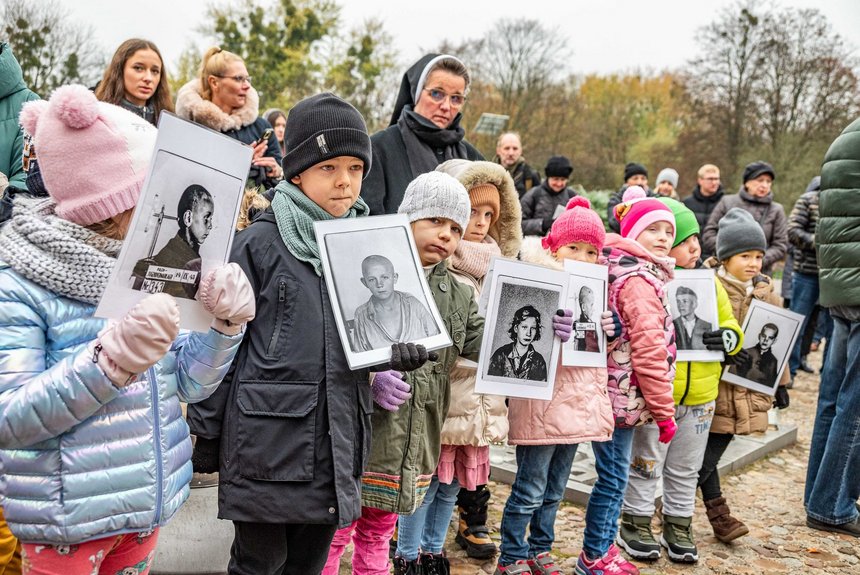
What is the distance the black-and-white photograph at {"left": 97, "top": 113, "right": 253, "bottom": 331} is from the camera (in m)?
1.66

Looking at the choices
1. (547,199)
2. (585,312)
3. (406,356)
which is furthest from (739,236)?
(547,199)

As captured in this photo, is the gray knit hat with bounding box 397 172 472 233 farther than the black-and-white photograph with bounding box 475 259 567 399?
No

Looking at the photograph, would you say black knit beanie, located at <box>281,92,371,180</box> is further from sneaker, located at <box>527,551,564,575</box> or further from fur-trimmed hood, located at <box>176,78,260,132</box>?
fur-trimmed hood, located at <box>176,78,260,132</box>

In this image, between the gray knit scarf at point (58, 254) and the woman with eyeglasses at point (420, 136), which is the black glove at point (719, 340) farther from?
the gray knit scarf at point (58, 254)

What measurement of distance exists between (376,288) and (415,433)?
65 cm

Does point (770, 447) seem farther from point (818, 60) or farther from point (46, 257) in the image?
point (818, 60)

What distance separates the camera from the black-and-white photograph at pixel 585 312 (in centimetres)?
326

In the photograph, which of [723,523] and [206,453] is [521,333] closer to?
[206,453]

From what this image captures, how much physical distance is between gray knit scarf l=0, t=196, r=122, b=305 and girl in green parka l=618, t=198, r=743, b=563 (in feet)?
9.86

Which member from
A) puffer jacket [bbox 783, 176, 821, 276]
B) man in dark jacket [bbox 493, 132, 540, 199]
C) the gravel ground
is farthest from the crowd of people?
man in dark jacket [bbox 493, 132, 540, 199]

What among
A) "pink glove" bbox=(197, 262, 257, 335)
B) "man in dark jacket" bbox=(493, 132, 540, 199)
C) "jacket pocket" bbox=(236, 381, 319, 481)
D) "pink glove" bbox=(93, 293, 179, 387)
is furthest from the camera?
"man in dark jacket" bbox=(493, 132, 540, 199)

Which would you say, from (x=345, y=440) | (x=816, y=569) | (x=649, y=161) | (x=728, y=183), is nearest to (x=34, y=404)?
(x=345, y=440)

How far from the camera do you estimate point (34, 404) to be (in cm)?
161

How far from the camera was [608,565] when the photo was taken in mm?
3533
